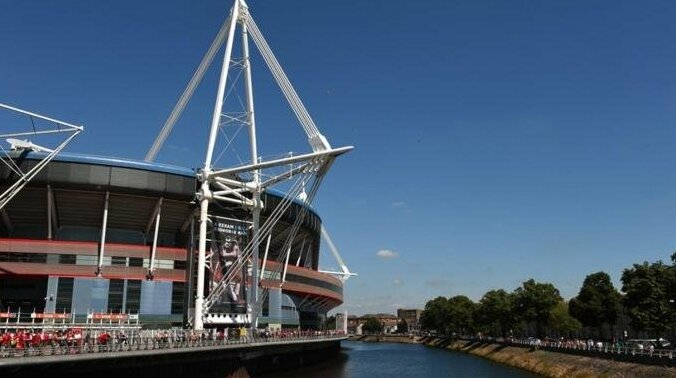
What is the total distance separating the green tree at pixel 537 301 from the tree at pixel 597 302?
634cm

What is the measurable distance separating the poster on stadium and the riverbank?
36.2 meters

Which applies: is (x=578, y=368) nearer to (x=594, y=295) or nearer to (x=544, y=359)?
(x=544, y=359)

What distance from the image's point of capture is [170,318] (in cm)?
8444

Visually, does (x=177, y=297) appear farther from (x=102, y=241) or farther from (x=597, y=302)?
(x=597, y=302)

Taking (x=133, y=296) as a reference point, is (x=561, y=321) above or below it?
below

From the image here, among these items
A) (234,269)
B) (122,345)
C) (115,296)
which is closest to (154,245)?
Answer: (115,296)

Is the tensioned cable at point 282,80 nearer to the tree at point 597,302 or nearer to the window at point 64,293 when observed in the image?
the window at point 64,293

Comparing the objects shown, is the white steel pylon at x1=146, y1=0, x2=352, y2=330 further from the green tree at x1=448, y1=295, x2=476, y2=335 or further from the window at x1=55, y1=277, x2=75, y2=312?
the green tree at x1=448, y1=295, x2=476, y2=335

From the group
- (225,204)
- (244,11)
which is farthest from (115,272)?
(244,11)

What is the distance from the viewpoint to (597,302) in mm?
91875

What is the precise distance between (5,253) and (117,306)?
1540 cm

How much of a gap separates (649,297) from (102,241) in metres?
64.8

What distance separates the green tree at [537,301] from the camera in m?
102

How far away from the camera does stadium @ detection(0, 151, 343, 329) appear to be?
78375mm
